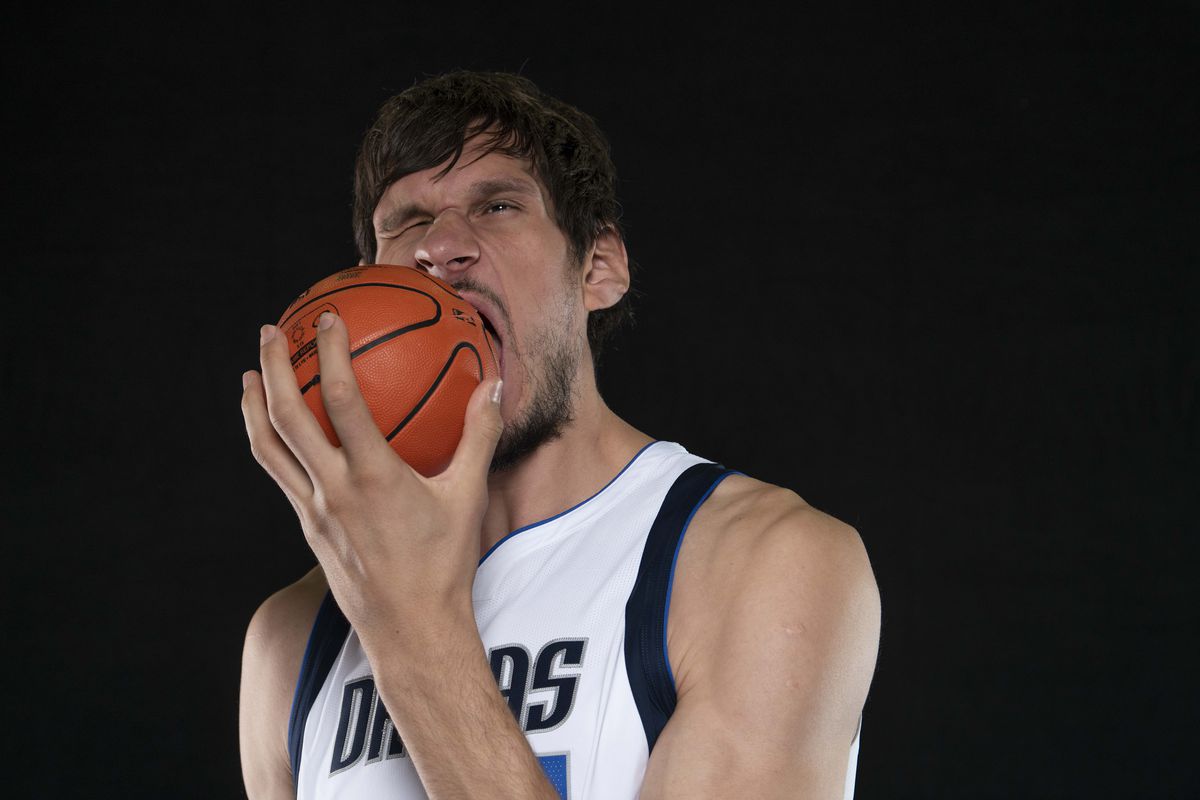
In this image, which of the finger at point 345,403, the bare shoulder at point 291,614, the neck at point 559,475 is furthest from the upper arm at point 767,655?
the bare shoulder at point 291,614

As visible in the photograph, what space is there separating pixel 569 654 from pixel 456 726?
1.03 ft

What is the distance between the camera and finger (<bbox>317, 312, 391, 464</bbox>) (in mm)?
1391

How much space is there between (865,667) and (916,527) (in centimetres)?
200

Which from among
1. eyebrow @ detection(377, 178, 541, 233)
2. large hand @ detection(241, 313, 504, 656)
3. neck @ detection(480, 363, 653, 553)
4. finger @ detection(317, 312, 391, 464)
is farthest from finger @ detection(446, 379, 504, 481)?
eyebrow @ detection(377, 178, 541, 233)

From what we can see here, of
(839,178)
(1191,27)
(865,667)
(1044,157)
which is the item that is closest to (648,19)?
(839,178)

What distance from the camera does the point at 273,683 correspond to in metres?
2.05

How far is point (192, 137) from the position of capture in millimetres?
3990

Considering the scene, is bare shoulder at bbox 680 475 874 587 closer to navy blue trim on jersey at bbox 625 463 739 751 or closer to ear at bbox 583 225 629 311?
navy blue trim on jersey at bbox 625 463 739 751

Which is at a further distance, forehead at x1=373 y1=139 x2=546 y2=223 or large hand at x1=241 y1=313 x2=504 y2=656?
forehead at x1=373 y1=139 x2=546 y2=223

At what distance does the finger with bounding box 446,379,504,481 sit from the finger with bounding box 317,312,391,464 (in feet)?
0.42

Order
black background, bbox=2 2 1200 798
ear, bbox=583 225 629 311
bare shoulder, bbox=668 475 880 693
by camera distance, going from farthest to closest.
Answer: black background, bbox=2 2 1200 798 < ear, bbox=583 225 629 311 < bare shoulder, bbox=668 475 880 693

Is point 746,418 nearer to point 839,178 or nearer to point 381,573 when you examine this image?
point 839,178

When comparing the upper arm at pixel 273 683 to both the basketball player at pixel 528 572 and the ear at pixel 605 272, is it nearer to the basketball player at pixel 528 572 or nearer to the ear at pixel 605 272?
the basketball player at pixel 528 572

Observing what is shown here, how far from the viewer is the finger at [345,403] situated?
4.56ft
